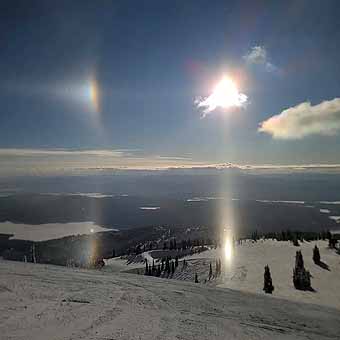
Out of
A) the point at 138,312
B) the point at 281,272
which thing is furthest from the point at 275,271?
the point at 138,312

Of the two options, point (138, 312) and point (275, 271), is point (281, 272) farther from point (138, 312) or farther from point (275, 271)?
point (138, 312)

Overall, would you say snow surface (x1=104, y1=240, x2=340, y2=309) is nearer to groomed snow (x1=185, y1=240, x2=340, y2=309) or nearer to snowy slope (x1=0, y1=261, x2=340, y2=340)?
groomed snow (x1=185, y1=240, x2=340, y2=309)

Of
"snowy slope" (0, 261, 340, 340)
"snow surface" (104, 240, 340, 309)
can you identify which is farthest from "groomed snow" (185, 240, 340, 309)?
"snowy slope" (0, 261, 340, 340)

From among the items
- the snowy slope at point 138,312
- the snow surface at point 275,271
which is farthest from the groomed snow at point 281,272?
the snowy slope at point 138,312

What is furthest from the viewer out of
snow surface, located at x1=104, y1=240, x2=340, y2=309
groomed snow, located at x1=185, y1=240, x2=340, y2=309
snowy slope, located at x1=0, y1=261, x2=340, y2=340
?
snow surface, located at x1=104, y1=240, x2=340, y2=309

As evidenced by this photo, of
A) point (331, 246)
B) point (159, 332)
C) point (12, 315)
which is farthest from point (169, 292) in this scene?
point (331, 246)

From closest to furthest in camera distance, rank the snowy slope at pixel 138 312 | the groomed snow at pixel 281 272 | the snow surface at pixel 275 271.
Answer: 1. the snowy slope at pixel 138 312
2. the groomed snow at pixel 281 272
3. the snow surface at pixel 275 271

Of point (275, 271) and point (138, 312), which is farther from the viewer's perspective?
point (275, 271)

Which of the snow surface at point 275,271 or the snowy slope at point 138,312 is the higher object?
the snowy slope at point 138,312

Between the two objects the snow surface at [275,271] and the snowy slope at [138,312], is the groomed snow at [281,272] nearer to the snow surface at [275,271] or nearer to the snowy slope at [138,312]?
the snow surface at [275,271]
